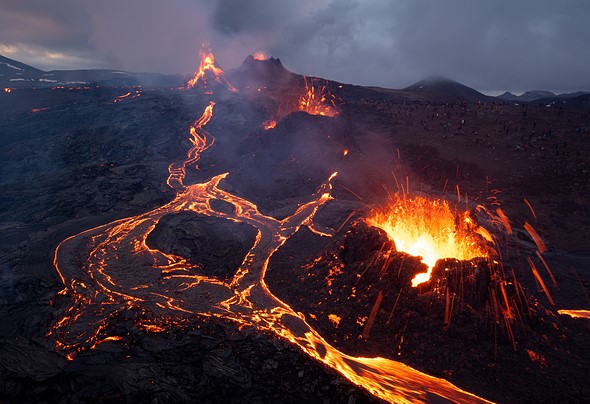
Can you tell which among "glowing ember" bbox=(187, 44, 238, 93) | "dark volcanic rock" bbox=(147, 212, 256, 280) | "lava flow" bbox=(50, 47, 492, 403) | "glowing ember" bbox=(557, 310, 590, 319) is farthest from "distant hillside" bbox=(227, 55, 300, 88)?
"glowing ember" bbox=(557, 310, 590, 319)

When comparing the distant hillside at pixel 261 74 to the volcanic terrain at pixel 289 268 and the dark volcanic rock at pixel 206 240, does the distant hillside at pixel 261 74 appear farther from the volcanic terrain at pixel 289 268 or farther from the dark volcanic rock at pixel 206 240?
the dark volcanic rock at pixel 206 240

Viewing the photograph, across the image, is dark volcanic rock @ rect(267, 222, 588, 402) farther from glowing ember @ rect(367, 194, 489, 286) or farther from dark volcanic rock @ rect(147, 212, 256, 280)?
dark volcanic rock @ rect(147, 212, 256, 280)

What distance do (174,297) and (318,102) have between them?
76413mm

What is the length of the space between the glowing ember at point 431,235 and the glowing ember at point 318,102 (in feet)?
151

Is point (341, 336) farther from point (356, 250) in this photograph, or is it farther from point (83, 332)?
point (83, 332)

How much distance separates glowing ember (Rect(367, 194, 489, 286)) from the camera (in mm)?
21938

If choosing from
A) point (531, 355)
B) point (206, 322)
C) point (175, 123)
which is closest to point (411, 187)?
point (531, 355)

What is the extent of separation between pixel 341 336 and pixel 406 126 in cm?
6095

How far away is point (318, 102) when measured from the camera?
289 ft

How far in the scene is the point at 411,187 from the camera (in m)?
47.1

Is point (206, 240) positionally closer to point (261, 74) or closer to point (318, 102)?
point (318, 102)

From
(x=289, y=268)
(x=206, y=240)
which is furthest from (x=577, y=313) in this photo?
(x=206, y=240)

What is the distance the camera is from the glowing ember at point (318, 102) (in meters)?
76.4

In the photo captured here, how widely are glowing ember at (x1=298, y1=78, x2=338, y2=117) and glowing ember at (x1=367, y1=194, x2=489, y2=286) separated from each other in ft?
151
